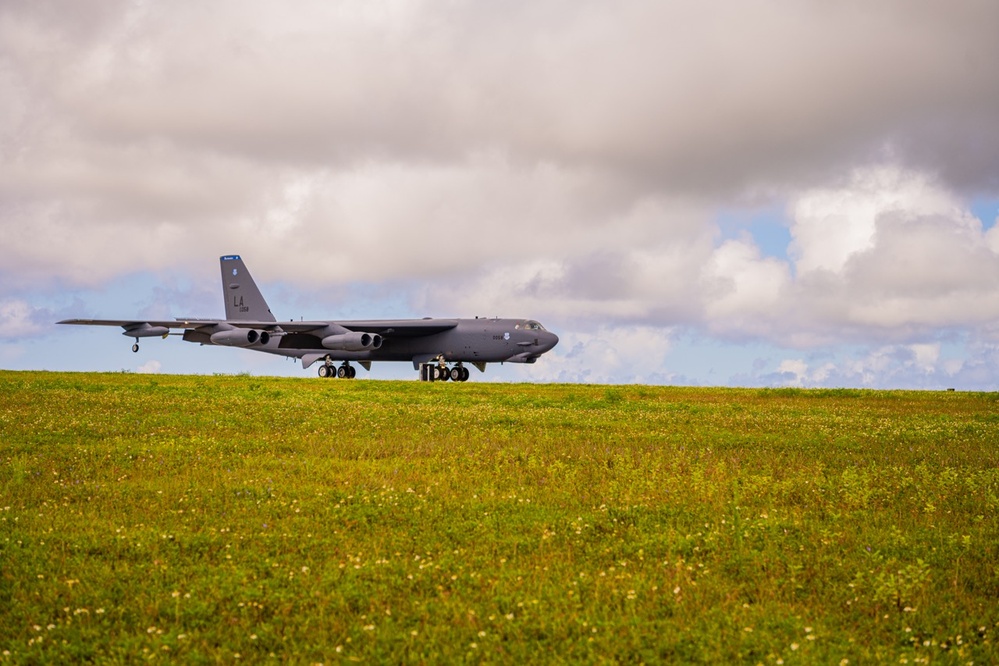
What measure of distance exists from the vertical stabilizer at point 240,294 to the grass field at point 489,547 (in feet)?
164

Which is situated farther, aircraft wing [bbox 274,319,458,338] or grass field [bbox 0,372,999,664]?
aircraft wing [bbox 274,319,458,338]

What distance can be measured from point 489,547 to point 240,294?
62.8m

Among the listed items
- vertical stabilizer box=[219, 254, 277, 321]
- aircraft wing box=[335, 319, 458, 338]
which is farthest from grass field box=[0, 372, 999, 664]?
vertical stabilizer box=[219, 254, 277, 321]

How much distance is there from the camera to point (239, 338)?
5497 centimetres

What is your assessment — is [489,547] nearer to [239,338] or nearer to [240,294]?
[239,338]

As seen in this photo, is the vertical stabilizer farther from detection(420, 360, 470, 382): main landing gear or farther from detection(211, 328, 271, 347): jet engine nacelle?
detection(420, 360, 470, 382): main landing gear

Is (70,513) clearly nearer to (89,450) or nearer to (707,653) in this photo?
(89,450)

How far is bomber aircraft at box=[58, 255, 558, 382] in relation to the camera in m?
53.8

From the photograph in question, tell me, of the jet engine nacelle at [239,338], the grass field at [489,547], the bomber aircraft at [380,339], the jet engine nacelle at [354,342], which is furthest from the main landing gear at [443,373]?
the grass field at [489,547]

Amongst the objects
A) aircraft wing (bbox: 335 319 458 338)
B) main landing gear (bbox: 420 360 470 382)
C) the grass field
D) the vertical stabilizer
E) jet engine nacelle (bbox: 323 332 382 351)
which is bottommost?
the grass field

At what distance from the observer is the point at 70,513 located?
11352mm

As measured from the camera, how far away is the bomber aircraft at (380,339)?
177 ft

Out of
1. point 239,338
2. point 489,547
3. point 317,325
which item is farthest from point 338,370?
point 489,547

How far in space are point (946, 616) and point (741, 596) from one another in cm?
192
